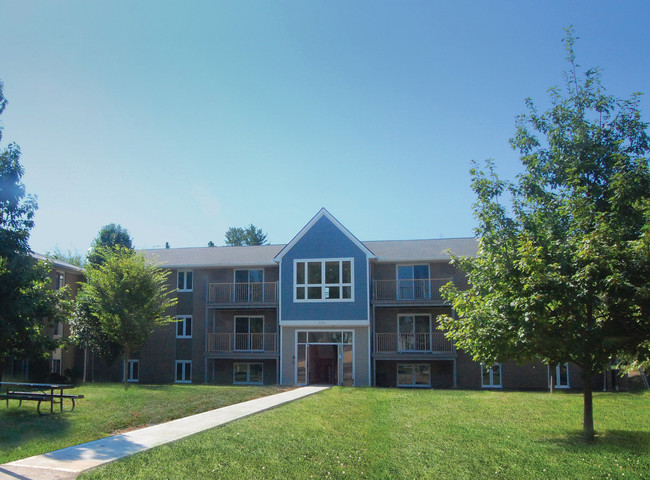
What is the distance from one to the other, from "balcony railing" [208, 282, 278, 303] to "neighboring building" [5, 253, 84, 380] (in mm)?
6731

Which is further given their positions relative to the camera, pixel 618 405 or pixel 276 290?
pixel 276 290

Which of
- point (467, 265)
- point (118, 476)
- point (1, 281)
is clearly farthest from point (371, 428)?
point (1, 281)

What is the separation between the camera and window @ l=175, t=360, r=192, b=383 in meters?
30.4

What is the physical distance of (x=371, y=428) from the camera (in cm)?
1216

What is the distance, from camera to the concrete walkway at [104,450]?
8.23 meters

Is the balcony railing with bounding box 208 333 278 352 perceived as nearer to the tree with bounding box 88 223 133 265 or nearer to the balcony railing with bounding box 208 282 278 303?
the balcony railing with bounding box 208 282 278 303

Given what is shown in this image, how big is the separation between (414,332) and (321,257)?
579cm

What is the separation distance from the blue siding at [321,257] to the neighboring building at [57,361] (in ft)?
30.5

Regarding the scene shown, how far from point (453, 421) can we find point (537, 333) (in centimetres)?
373

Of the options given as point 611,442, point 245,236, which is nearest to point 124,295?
point 611,442

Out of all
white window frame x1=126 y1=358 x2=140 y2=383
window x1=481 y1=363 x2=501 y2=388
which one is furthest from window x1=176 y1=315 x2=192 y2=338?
window x1=481 y1=363 x2=501 y2=388

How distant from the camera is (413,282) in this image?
92.5 ft

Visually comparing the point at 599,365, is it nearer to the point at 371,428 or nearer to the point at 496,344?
the point at 496,344

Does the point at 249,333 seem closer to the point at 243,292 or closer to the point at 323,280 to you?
the point at 243,292
